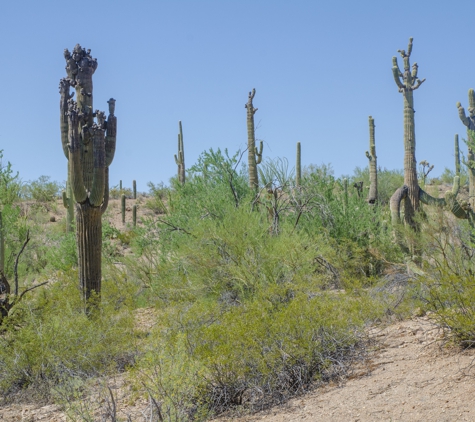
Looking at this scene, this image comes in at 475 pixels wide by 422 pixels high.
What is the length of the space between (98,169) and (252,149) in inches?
272

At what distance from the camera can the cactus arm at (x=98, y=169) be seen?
11883 millimetres

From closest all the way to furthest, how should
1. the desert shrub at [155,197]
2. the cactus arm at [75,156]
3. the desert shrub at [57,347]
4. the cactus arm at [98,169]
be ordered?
the desert shrub at [57,347], the cactus arm at [75,156], the cactus arm at [98,169], the desert shrub at [155,197]

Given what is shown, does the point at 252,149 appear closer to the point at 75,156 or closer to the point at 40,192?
the point at 75,156

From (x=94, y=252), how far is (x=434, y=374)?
6.80m

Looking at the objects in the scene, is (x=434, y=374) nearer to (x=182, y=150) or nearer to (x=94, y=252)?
(x=94, y=252)

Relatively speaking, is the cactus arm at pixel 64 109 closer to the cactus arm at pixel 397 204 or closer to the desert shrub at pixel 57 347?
the desert shrub at pixel 57 347

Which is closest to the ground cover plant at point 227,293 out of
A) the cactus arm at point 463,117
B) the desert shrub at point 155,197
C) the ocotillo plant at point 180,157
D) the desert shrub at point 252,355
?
the desert shrub at point 252,355

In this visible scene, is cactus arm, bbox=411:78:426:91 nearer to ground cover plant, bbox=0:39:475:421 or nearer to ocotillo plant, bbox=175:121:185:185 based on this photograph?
ground cover plant, bbox=0:39:475:421

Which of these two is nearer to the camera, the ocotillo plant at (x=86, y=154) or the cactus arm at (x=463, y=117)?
the ocotillo plant at (x=86, y=154)

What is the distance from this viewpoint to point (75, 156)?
11.7 meters

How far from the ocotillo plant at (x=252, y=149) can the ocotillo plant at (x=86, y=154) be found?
6105 millimetres

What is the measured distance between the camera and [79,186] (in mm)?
11805

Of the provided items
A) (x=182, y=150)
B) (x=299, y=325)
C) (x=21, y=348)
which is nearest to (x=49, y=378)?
(x=21, y=348)

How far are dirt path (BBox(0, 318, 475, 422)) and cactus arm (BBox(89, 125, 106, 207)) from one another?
4.19 meters
